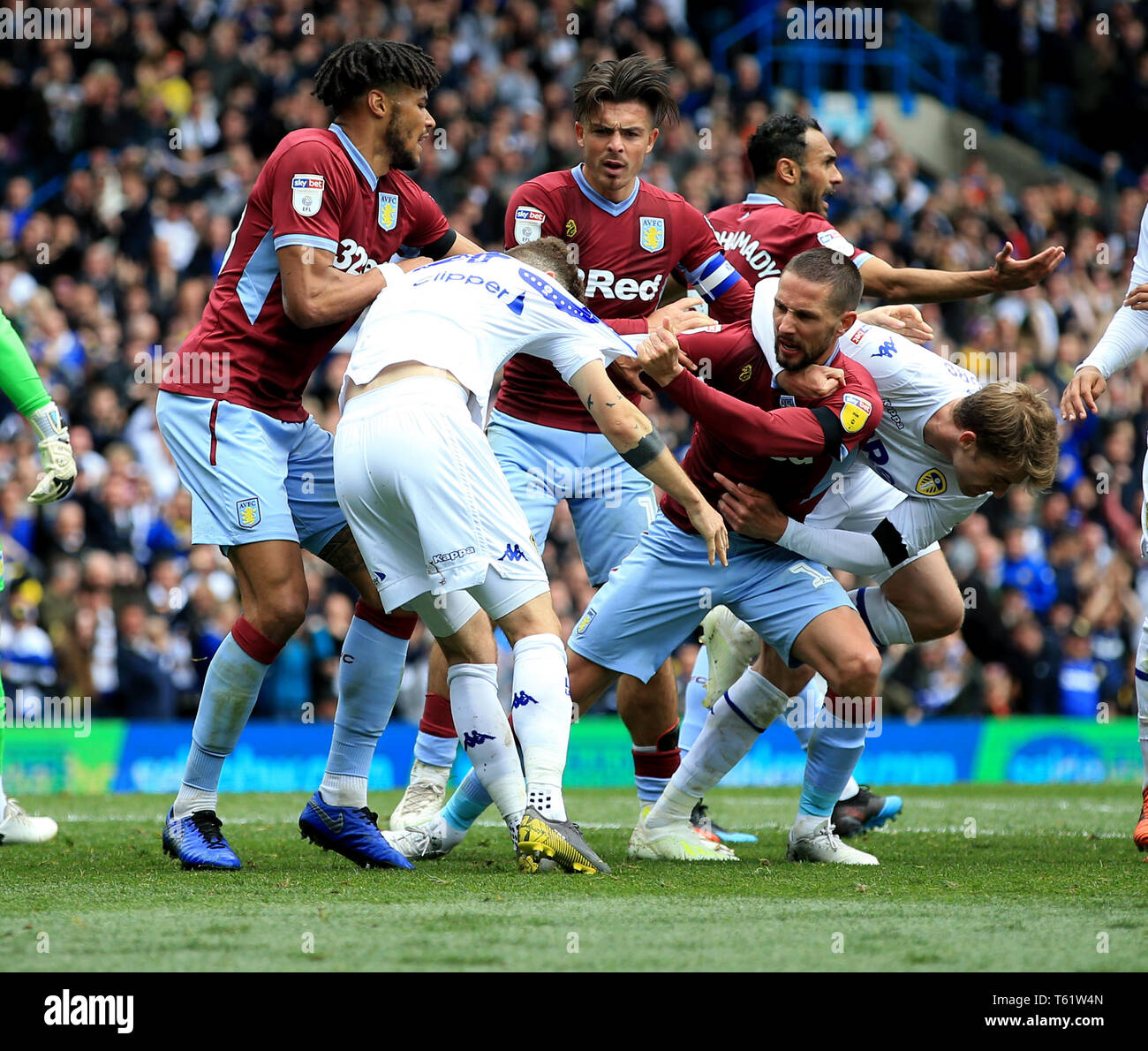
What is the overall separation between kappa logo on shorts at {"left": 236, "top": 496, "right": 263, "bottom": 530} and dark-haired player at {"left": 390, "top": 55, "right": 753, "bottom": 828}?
4.34 feet

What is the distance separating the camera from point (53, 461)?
5707mm

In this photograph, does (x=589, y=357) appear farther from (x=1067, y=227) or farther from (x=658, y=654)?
(x=1067, y=227)

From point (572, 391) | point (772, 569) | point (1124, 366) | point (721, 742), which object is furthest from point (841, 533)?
point (1124, 366)

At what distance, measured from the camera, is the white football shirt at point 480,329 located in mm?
A: 4969

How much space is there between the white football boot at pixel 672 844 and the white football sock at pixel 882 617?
1.17 meters

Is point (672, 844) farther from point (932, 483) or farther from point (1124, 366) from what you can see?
point (1124, 366)

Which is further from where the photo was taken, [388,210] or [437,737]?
[437,737]

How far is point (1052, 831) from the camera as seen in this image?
718 cm

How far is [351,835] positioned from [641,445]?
1747 mm

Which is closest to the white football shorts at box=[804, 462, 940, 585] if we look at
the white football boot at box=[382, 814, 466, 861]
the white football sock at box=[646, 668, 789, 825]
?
the white football sock at box=[646, 668, 789, 825]

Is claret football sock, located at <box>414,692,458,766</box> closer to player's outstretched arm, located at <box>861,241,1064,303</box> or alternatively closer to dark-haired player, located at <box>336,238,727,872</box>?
dark-haired player, located at <box>336,238,727,872</box>

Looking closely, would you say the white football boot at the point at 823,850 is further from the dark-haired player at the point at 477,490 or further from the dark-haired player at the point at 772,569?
the dark-haired player at the point at 477,490

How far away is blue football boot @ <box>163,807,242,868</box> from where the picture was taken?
17.2ft
